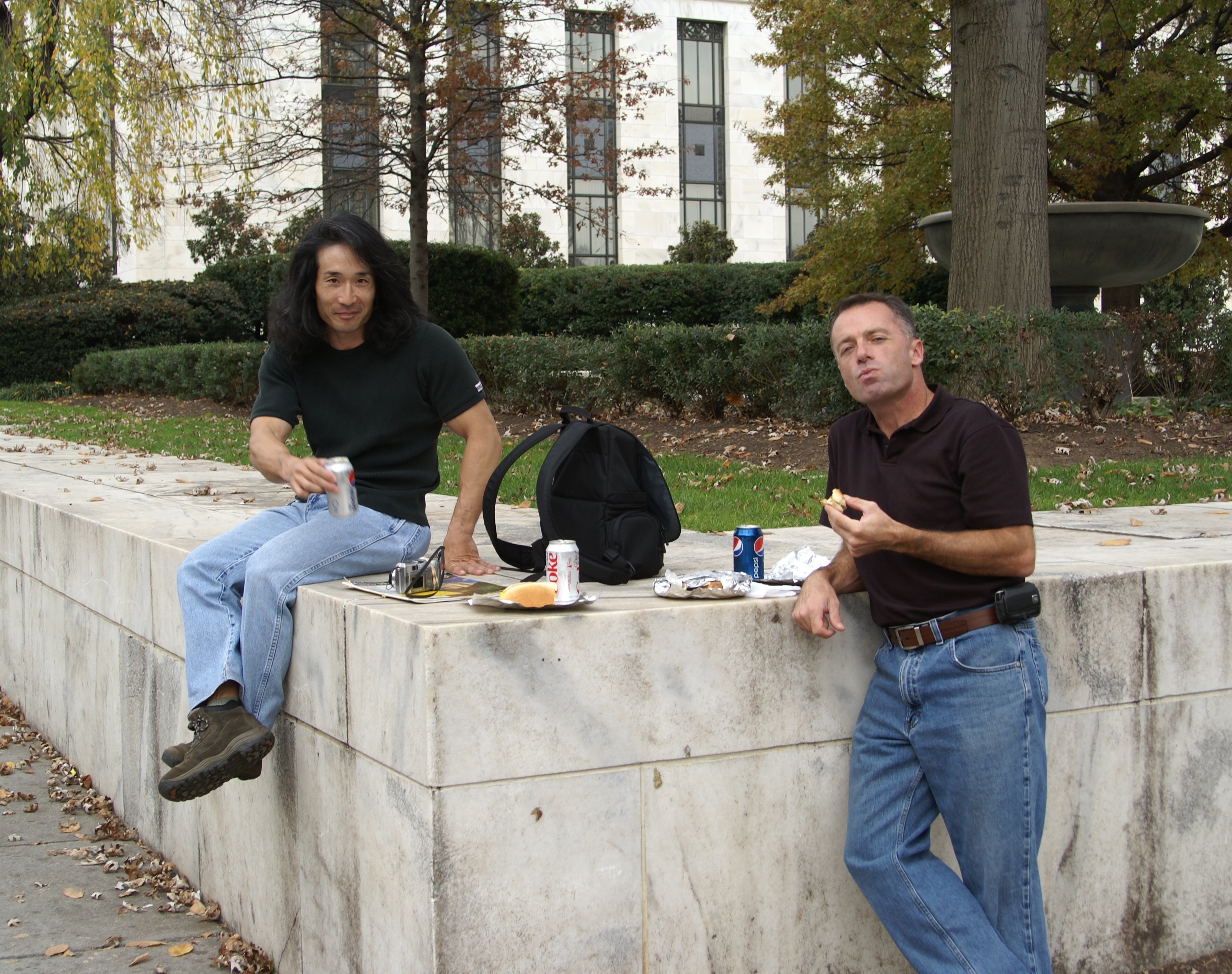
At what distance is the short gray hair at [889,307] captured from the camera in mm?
3180

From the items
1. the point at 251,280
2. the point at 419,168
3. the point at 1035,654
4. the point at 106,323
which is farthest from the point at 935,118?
the point at 1035,654

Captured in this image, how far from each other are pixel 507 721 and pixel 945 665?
1.06 meters

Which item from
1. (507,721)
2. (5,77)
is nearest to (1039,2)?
(507,721)

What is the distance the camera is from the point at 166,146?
18062 millimetres

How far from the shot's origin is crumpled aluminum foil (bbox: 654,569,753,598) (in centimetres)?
316

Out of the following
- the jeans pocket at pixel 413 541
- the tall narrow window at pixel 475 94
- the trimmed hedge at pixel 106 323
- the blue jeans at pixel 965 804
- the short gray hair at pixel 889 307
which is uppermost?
the tall narrow window at pixel 475 94

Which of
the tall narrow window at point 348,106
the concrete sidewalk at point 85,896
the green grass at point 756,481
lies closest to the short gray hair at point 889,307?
the concrete sidewalk at point 85,896

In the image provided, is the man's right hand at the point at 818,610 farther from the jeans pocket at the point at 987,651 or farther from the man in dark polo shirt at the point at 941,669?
the jeans pocket at the point at 987,651

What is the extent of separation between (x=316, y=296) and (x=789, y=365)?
7871mm

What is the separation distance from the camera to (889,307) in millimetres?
3203

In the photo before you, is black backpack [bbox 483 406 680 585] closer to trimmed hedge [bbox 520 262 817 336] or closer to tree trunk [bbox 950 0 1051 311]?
tree trunk [bbox 950 0 1051 311]

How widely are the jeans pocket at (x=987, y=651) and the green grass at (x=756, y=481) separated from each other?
3276 millimetres

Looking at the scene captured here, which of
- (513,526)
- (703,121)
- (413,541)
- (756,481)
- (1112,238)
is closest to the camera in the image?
(413,541)

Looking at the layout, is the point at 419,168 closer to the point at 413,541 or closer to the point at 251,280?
the point at 251,280
